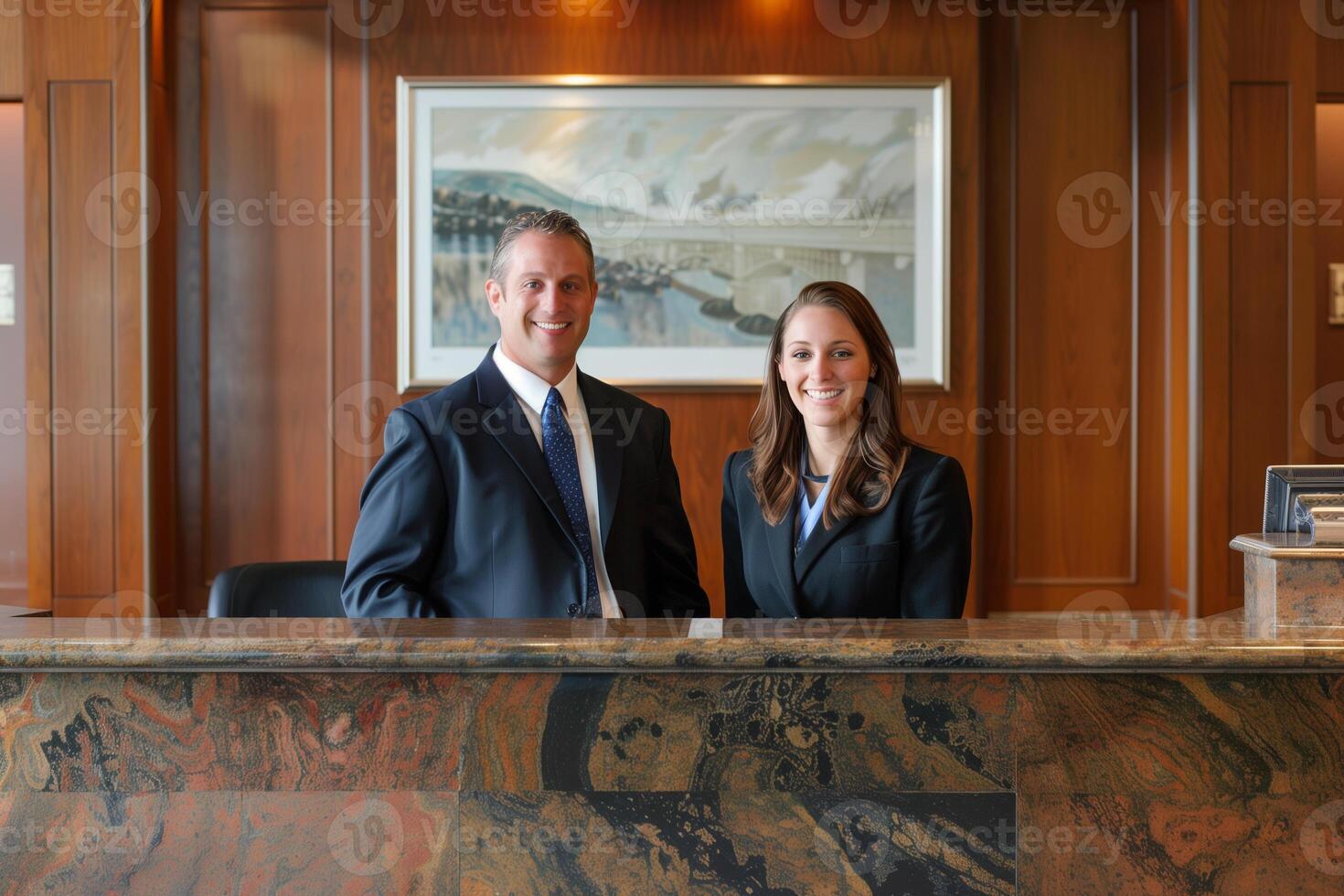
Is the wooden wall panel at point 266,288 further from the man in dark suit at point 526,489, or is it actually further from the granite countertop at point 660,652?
the granite countertop at point 660,652

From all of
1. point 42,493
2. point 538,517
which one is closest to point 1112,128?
point 538,517

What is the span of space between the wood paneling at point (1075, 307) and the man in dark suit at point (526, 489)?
8.91ft

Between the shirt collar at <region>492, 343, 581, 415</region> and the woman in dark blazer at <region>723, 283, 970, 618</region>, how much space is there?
37cm

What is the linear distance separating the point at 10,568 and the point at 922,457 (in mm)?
4069

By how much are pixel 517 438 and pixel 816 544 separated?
0.57 metres

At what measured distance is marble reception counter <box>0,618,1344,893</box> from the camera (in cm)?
137

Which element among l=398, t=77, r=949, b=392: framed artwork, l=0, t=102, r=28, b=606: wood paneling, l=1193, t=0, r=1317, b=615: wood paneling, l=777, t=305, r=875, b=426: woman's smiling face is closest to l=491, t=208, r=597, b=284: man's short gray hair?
l=777, t=305, r=875, b=426: woman's smiling face

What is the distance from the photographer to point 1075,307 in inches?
173

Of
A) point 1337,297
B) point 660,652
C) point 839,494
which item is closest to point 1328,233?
point 1337,297

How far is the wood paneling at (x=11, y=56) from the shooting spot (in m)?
4.25

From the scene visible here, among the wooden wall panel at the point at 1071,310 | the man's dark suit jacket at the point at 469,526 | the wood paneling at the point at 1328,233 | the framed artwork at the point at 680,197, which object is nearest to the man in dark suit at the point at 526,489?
the man's dark suit jacket at the point at 469,526

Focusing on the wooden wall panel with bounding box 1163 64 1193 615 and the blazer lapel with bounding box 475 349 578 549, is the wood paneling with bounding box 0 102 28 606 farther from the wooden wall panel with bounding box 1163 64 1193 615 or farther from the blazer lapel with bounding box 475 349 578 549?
the wooden wall panel with bounding box 1163 64 1193 615

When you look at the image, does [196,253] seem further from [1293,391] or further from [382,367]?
[1293,391]

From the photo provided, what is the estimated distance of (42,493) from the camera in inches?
162
